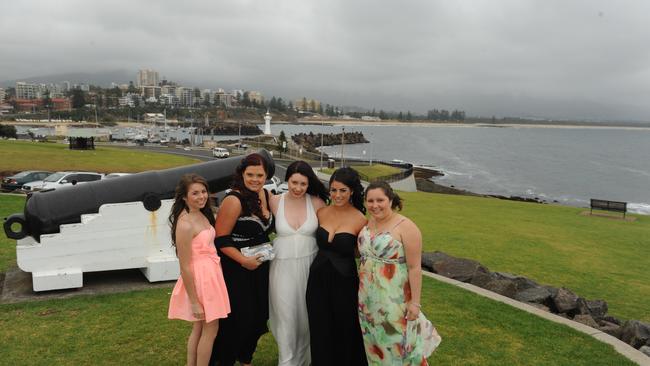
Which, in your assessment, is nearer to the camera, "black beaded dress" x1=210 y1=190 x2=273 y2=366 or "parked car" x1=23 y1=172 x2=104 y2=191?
"black beaded dress" x1=210 y1=190 x2=273 y2=366

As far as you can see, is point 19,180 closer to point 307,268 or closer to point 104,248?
point 104,248

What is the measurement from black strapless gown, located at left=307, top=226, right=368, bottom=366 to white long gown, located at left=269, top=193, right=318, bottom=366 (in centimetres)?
9

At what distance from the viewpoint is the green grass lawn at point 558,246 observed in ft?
31.3

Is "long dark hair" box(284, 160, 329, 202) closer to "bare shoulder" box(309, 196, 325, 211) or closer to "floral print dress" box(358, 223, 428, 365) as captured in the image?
"bare shoulder" box(309, 196, 325, 211)

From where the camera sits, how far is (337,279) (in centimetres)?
368

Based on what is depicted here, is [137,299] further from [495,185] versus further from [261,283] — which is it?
[495,185]

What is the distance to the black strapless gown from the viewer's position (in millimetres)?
3672

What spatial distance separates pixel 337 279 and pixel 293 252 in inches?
15.2

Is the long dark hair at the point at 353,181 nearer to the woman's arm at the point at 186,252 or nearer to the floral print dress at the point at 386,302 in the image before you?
the floral print dress at the point at 386,302

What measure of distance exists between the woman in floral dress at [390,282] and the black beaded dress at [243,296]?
0.81 meters

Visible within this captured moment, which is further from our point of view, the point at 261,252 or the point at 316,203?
the point at 316,203

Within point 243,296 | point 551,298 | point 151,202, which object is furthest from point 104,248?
point 551,298

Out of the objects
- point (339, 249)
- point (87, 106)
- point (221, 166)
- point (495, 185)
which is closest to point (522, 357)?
point (339, 249)

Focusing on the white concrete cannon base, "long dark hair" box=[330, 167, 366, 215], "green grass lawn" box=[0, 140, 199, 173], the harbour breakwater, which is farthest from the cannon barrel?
the harbour breakwater
